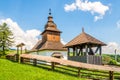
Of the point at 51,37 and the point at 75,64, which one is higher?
the point at 51,37

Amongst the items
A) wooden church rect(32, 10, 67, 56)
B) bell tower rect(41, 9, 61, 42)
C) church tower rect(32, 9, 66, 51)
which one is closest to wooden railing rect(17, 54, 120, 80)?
wooden church rect(32, 10, 67, 56)

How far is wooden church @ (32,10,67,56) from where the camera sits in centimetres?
4834

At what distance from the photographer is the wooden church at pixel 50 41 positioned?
48338 mm

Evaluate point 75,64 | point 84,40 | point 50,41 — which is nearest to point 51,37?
point 50,41

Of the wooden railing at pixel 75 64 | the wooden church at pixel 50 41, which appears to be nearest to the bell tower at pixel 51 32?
the wooden church at pixel 50 41

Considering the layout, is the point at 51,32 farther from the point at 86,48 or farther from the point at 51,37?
the point at 86,48

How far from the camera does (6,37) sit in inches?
2285

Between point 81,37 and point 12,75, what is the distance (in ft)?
58.9

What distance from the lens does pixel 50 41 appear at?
51406mm

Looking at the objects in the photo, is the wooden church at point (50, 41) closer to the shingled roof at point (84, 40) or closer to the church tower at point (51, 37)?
the church tower at point (51, 37)

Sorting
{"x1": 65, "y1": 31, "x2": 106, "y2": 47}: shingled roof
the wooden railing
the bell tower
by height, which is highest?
the bell tower

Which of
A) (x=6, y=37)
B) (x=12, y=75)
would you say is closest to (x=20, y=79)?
(x=12, y=75)

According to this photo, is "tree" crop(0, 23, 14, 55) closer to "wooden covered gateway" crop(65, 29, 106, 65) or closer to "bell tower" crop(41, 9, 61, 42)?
"bell tower" crop(41, 9, 61, 42)

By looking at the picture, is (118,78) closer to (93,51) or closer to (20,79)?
(20,79)
